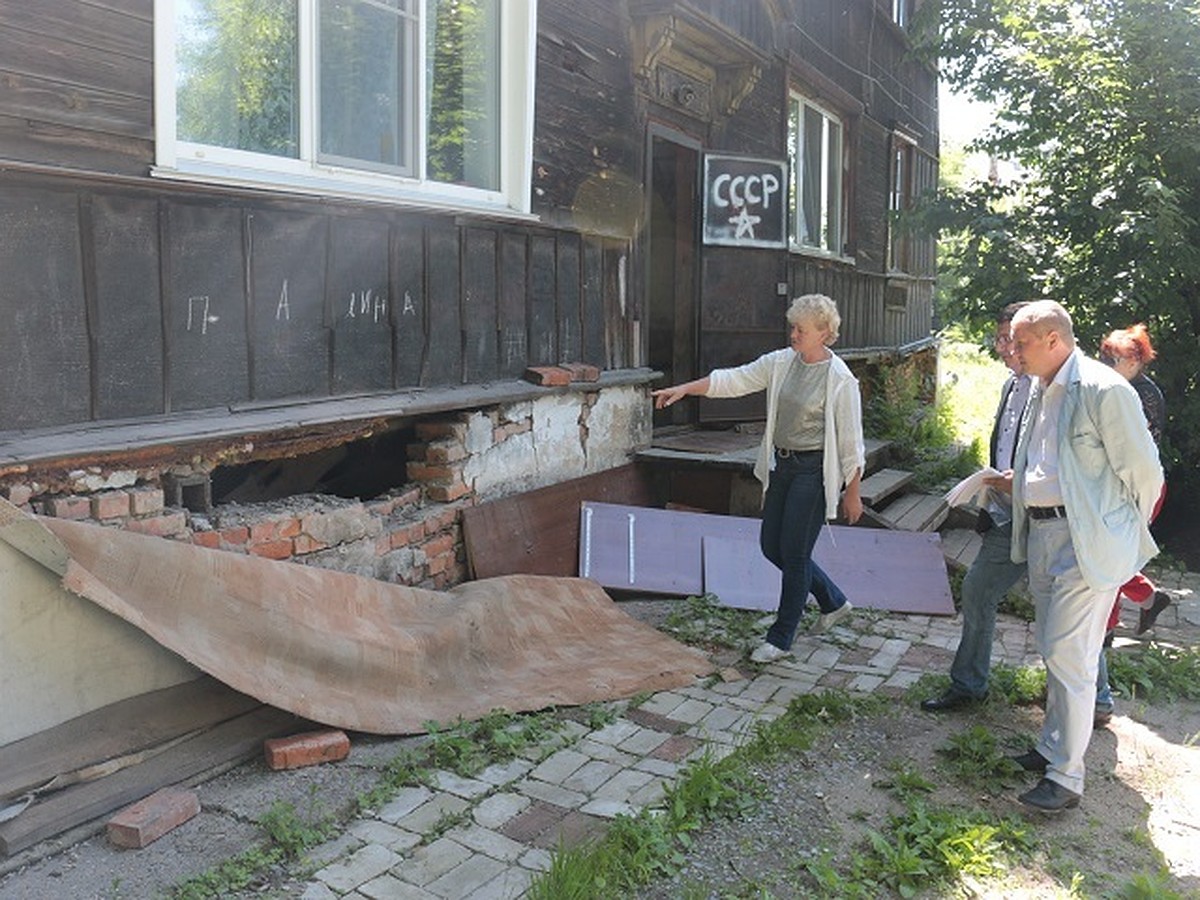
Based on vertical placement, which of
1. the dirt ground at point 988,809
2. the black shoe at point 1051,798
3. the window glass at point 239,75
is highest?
the window glass at point 239,75

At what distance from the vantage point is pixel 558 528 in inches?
252

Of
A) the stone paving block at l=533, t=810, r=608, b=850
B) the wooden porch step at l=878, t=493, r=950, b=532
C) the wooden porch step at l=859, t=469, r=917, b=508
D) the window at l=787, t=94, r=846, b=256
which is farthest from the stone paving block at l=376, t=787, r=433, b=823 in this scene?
the window at l=787, t=94, r=846, b=256

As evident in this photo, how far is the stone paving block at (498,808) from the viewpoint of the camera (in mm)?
3453

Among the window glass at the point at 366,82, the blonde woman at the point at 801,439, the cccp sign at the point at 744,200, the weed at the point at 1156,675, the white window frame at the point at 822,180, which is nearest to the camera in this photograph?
the window glass at the point at 366,82

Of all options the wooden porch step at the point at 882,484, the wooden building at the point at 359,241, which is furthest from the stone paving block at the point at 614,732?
the wooden porch step at the point at 882,484

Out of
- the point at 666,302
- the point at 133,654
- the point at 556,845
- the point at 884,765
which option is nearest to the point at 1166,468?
the point at 666,302

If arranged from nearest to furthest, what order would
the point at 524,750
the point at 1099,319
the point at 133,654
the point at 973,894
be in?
the point at 973,894 < the point at 133,654 < the point at 524,750 < the point at 1099,319

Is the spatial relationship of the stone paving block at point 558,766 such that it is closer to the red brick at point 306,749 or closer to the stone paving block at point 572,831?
the stone paving block at point 572,831

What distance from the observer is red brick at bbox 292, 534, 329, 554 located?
15.1 feet

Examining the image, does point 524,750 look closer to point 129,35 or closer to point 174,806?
point 174,806

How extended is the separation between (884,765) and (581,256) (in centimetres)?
378

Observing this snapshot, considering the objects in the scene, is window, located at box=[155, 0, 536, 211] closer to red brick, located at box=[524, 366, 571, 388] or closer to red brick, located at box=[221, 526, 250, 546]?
red brick, located at box=[524, 366, 571, 388]

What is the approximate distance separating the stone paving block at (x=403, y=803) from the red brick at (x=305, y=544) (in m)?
1.38

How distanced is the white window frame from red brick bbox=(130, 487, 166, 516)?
731 centimetres
